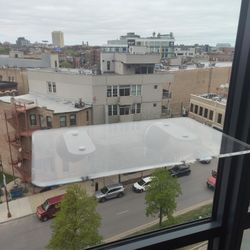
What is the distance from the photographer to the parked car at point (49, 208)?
109cm

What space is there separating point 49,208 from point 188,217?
2.34 feet

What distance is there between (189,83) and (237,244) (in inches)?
32.9

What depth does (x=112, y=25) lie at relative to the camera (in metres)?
1.15

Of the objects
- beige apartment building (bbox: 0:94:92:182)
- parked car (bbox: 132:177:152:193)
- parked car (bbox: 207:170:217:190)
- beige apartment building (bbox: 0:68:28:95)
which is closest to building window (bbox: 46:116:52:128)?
beige apartment building (bbox: 0:94:92:182)

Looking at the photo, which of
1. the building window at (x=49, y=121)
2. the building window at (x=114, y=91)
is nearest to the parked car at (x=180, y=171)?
the building window at (x=114, y=91)

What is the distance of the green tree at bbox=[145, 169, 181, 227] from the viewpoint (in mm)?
1191

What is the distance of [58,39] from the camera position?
3.75ft

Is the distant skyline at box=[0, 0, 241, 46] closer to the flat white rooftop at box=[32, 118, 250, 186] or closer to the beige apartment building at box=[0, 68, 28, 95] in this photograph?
the beige apartment building at box=[0, 68, 28, 95]

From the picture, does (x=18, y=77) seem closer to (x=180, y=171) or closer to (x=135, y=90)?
(x=135, y=90)

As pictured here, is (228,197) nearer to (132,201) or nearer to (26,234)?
(132,201)

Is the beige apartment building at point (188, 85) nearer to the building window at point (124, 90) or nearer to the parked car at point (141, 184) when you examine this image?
the building window at point (124, 90)

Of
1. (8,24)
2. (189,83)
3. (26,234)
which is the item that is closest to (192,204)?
(189,83)

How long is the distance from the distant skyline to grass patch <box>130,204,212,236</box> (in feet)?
2.74

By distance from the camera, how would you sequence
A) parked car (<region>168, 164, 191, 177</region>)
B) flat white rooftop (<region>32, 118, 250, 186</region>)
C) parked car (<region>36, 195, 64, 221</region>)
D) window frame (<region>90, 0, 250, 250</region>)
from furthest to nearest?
1. parked car (<region>168, 164, 191, 177</region>)
2. parked car (<region>36, 195, 64, 221</region>)
3. window frame (<region>90, 0, 250, 250</region>)
4. flat white rooftop (<region>32, 118, 250, 186</region>)
